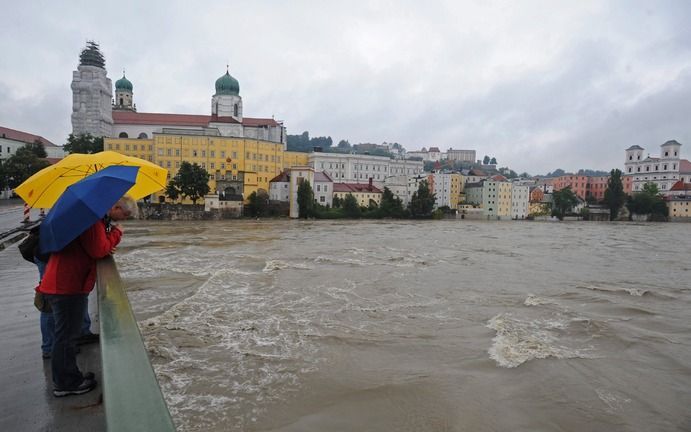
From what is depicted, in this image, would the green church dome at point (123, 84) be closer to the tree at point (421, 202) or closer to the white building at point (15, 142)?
the white building at point (15, 142)

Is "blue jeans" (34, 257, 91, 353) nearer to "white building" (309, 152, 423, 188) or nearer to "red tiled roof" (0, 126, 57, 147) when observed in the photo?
"white building" (309, 152, 423, 188)

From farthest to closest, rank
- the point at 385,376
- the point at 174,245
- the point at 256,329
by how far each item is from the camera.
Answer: the point at 174,245 → the point at 256,329 → the point at 385,376

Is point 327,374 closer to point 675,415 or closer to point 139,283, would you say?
point 675,415

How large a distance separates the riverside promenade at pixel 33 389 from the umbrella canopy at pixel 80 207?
1365mm

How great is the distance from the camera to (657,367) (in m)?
7.46

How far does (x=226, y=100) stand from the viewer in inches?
3130

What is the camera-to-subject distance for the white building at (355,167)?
272 ft

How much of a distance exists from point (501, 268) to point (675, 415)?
43.2ft

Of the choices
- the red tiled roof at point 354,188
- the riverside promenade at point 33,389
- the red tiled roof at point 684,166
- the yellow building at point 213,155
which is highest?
the red tiled roof at point 684,166

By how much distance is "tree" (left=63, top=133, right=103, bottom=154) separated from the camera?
60750 millimetres

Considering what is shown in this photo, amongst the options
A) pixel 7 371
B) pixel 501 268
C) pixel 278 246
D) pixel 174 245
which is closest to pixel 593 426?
pixel 7 371

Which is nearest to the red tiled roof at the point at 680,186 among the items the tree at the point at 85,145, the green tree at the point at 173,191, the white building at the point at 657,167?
the white building at the point at 657,167

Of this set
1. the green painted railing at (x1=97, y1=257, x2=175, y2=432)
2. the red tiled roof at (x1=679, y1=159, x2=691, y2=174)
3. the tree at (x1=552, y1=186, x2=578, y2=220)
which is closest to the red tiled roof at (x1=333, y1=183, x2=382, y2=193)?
the tree at (x1=552, y1=186, x2=578, y2=220)

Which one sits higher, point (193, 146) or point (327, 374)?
point (193, 146)
